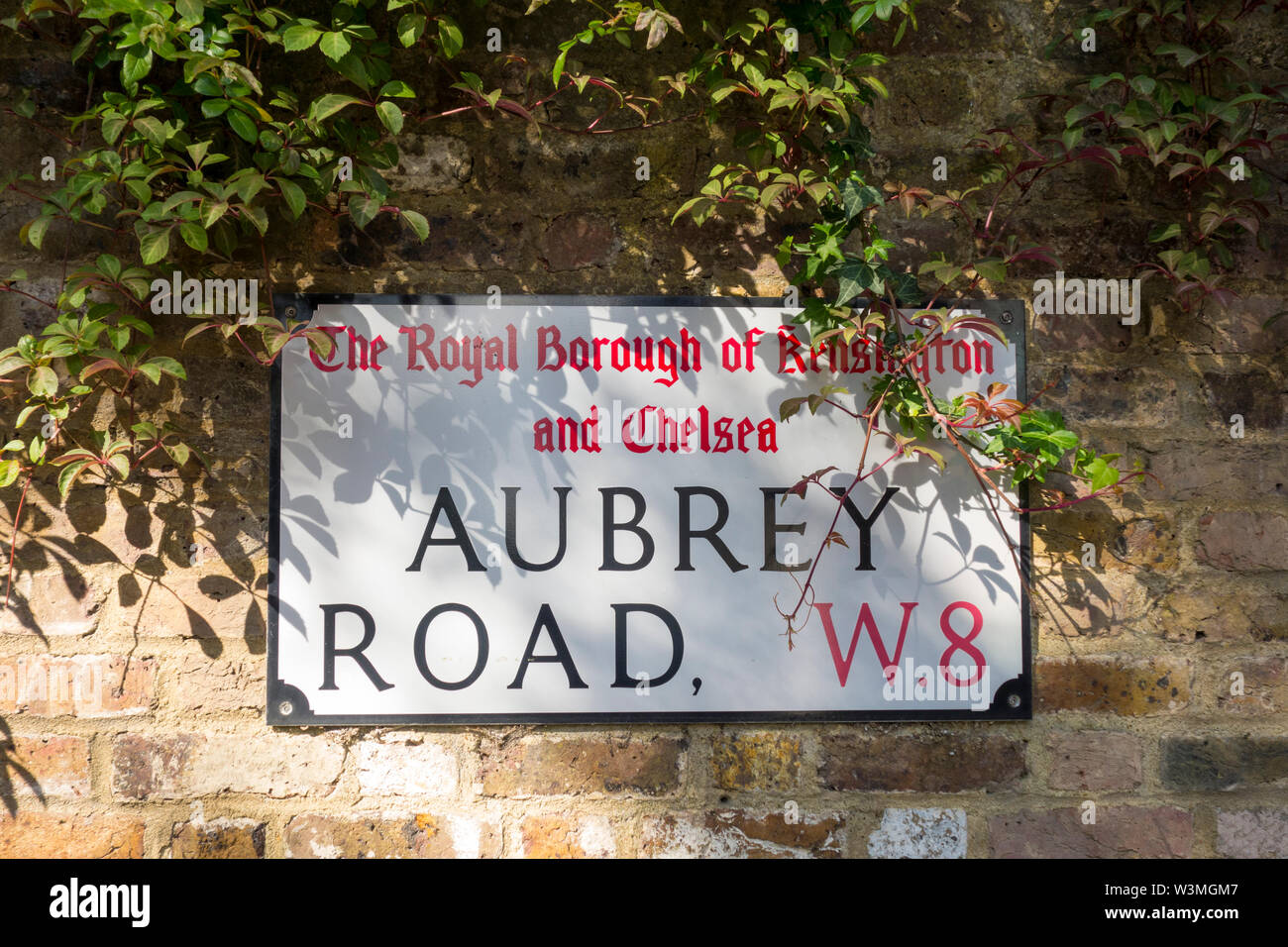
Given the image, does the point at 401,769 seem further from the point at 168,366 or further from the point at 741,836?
the point at 168,366

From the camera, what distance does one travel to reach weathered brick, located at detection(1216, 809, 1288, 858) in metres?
1.63

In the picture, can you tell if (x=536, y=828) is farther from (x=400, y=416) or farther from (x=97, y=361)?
(x=97, y=361)

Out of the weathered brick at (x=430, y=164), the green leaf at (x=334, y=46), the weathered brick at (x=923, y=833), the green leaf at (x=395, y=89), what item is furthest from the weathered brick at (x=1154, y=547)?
the green leaf at (x=334, y=46)

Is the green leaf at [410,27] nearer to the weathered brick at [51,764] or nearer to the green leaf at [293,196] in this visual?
the green leaf at [293,196]

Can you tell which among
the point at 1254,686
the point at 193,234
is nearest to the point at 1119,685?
the point at 1254,686

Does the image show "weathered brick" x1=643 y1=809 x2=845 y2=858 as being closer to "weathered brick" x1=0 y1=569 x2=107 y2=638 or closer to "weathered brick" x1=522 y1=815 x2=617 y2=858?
"weathered brick" x1=522 y1=815 x2=617 y2=858

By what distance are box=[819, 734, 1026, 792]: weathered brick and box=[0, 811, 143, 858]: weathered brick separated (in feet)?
4.25

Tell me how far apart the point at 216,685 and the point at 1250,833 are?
6.48 ft

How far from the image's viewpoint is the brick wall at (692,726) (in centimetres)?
160

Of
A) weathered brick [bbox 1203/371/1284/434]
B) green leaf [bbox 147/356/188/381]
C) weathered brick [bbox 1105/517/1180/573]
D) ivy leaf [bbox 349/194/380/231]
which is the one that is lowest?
weathered brick [bbox 1105/517/1180/573]

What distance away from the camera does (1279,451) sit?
1.66 metres

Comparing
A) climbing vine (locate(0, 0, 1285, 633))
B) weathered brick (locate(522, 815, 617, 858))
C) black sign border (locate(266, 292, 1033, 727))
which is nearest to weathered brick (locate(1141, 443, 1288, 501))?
climbing vine (locate(0, 0, 1285, 633))

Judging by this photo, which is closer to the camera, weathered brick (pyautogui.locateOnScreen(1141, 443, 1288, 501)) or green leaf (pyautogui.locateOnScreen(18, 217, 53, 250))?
green leaf (pyautogui.locateOnScreen(18, 217, 53, 250))

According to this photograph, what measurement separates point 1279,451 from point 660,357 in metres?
1.21
